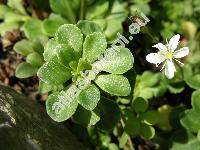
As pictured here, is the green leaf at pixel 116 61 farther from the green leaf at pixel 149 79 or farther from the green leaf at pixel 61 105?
the green leaf at pixel 149 79

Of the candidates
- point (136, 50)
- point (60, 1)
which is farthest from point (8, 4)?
point (136, 50)

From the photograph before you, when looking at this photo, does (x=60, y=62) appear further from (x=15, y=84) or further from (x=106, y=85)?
(x=15, y=84)

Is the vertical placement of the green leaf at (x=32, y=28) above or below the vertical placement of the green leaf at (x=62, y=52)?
below

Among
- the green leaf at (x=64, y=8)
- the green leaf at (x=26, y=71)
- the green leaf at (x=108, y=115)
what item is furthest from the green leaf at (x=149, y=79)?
the green leaf at (x=26, y=71)

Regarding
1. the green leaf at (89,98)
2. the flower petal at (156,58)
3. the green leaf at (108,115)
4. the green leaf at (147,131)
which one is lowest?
the green leaf at (147,131)

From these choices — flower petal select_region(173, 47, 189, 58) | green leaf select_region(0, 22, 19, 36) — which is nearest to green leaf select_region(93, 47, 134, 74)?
flower petal select_region(173, 47, 189, 58)

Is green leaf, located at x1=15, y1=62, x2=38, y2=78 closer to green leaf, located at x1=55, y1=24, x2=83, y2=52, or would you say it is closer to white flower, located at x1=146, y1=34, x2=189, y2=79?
green leaf, located at x1=55, y1=24, x2=83, y2=52

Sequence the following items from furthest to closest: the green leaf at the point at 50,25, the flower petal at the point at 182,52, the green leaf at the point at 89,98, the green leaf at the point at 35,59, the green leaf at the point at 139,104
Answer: the green leaf at the point at 50,25
the green leaf at the point at 139,104
the green leaf at the point at 35,59
the flower petal at the point at 182,52
the green leaf at the point at 89,98
